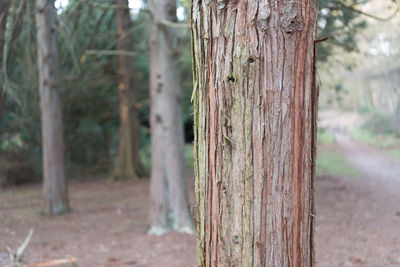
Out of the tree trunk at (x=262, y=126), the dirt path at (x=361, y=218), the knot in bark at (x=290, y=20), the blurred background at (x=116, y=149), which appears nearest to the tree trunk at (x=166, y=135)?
the blurred background at (x=116, y=149)

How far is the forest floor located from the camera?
24.1ft

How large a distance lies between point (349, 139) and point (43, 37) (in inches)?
1115

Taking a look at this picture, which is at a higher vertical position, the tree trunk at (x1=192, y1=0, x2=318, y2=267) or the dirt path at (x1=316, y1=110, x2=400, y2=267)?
the tree trunk at (x1=192, y1=0, x2=318, y2=267)

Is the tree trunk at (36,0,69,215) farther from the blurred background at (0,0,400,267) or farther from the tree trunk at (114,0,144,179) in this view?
the tree trunk at (114,0,144,179)

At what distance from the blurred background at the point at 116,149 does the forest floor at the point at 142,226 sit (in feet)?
0.09

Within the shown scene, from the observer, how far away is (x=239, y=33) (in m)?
2.00

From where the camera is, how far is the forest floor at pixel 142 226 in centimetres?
736

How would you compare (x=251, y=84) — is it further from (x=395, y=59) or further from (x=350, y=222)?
(x=395, y=59)

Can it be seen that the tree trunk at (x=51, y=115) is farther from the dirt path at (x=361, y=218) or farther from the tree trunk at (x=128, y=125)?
the dirt path at (x=361, y=218)

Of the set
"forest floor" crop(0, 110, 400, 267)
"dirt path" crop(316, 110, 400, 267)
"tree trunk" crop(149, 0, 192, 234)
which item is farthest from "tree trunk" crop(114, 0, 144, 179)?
"tree trunk" crop(149, 0, 192, 234)

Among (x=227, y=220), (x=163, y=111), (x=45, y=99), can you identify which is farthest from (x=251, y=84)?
(x=45, y=99)

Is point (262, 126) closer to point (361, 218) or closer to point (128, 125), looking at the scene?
point (361, 218)

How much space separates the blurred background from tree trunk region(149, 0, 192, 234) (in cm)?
39

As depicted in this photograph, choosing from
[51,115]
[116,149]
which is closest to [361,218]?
[51,115]
